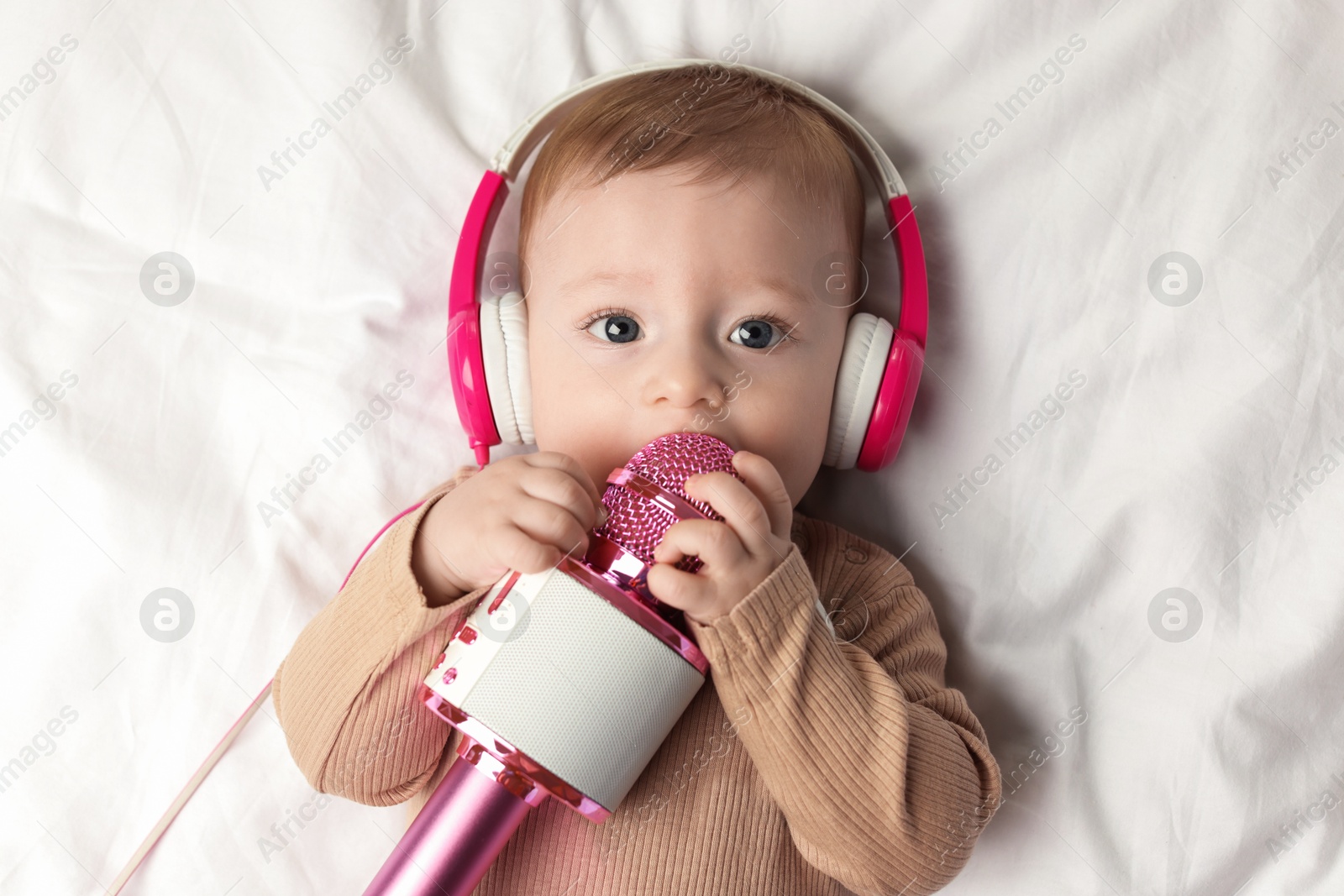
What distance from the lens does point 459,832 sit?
0.90 meters

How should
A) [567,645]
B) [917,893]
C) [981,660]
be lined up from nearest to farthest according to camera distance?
[567,645]
[917,893]
[981,660]

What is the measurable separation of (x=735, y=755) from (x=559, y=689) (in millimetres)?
312

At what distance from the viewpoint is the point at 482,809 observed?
90 centimetres

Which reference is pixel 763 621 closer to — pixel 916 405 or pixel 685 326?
pixel 685 326

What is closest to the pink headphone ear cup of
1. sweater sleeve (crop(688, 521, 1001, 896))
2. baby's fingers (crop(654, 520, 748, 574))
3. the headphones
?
the headphones

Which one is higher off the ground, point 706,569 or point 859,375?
point 859,375

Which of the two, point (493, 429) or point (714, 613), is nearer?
point (714, 613)

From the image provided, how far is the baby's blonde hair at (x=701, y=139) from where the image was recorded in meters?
1.16

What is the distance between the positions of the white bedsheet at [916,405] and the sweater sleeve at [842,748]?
0.23 m

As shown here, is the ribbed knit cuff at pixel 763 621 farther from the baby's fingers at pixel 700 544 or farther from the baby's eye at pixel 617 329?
the baby's eye at pixel 617 329

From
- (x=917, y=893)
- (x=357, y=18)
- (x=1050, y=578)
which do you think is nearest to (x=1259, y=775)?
(x=1050, y=578)


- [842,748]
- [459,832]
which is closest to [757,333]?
[842,748]

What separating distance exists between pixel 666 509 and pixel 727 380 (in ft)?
0.73

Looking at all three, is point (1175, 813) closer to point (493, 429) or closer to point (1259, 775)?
point (1259, 775)
